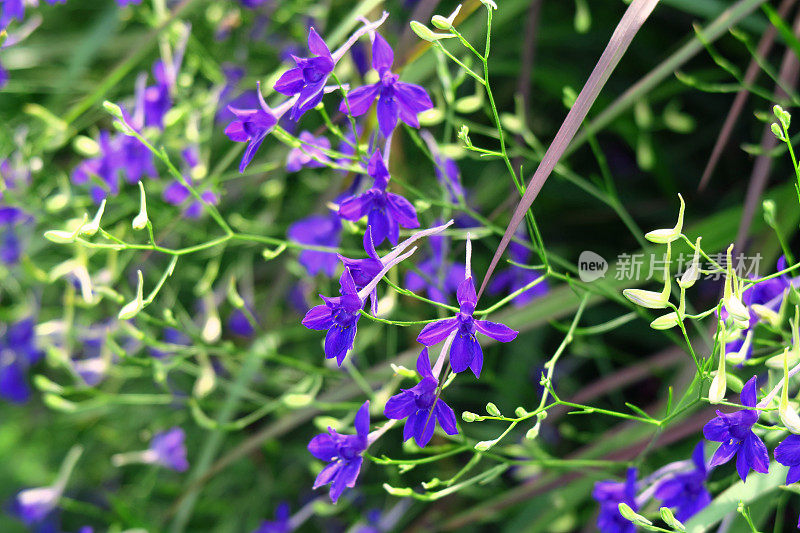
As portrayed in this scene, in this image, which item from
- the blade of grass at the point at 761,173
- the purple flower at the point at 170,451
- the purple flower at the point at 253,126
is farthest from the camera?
the purple flower at the point at 170,451

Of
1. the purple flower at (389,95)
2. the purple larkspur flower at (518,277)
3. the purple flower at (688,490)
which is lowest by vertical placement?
the purple larkspur flower at (518,277)

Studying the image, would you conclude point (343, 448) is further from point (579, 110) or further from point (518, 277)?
point (518, 277)

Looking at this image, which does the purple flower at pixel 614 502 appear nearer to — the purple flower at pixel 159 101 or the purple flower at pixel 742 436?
the purple flower at pixel 742 436

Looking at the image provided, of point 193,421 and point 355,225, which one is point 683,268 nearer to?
point 355,225

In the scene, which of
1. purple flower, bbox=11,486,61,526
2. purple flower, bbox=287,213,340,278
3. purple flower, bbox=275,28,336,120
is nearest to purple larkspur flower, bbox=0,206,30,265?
purple flower, bbox=11,486,61,526

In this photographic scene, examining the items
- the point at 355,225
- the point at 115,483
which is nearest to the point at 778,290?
the point at 355,225

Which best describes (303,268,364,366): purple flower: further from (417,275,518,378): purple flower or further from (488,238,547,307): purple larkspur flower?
(488,238,547,307): purple larkspur flower

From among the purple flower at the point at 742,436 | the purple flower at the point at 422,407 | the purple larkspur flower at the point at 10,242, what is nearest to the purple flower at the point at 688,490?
the purple flower at the point at 742,436
